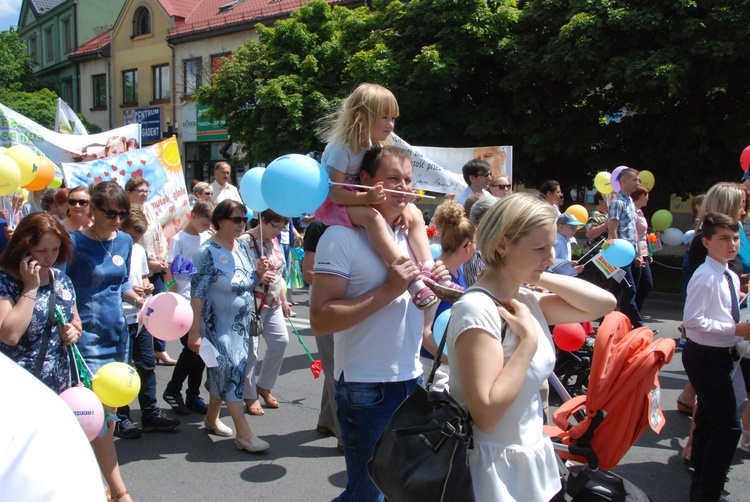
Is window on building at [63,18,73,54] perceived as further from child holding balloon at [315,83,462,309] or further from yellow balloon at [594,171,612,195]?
child holding balloon at [315,83,462,309]

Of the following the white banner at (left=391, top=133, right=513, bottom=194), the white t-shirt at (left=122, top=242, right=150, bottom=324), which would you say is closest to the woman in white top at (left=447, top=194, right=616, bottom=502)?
the white t-shirt at (left=122, top=242, right=150, bottom=324)

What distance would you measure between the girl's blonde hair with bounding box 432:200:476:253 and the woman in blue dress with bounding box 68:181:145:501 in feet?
6.59

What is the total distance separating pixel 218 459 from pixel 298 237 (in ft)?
19.1

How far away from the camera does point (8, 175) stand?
211 inches

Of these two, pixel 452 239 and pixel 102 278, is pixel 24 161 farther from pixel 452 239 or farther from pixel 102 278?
pixel 452 239

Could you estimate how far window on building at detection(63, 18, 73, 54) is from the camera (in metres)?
35.9

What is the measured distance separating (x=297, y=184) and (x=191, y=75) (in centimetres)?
2833

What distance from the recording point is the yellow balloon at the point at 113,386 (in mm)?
3482

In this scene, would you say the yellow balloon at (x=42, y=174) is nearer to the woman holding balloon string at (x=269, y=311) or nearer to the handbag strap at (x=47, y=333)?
the woman holding balloon string at (x=269, y=311)

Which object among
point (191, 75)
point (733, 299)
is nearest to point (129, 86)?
point (191, 75)

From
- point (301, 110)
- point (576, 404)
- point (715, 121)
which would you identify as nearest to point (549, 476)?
point (576, 404)

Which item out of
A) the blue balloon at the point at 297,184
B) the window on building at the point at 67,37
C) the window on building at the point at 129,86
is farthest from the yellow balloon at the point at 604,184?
the window on building at the point at 67,37

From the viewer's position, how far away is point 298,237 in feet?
33.4

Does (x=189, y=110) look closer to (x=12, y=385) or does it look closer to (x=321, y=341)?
(x=321, y=341)
